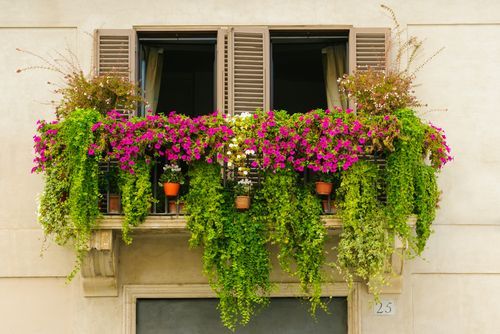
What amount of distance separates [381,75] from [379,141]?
0.83 meters

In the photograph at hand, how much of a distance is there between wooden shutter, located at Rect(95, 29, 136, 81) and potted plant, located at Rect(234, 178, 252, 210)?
5.70 ft

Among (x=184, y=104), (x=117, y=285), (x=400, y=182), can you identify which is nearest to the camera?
(x=400, y=182)

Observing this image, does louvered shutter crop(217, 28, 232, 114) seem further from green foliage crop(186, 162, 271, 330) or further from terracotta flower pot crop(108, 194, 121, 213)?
terracotta flower pot crop(108, 194, 121, 213)

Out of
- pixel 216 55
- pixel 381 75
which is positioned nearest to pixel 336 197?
pixel 381 75

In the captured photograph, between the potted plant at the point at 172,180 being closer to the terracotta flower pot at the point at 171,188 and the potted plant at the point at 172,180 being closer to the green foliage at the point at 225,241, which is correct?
the terracotta flower pot at the point at 171,188

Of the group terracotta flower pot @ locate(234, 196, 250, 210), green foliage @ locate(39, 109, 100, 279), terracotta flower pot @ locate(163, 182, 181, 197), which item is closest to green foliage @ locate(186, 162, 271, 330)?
terracotta flower pot @ locate(234, 196, 250, 210)

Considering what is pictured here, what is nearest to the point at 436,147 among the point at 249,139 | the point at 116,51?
the point at 249,139

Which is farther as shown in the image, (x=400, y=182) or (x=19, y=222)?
(x=19, y=222)

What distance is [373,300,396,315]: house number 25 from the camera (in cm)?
1088

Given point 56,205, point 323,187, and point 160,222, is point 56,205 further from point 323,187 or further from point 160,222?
point 323,187

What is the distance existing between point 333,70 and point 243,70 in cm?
→ 107

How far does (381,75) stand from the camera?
34.6 ft

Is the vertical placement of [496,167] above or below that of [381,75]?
below

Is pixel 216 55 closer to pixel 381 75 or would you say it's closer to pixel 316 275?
pixel 381 75
